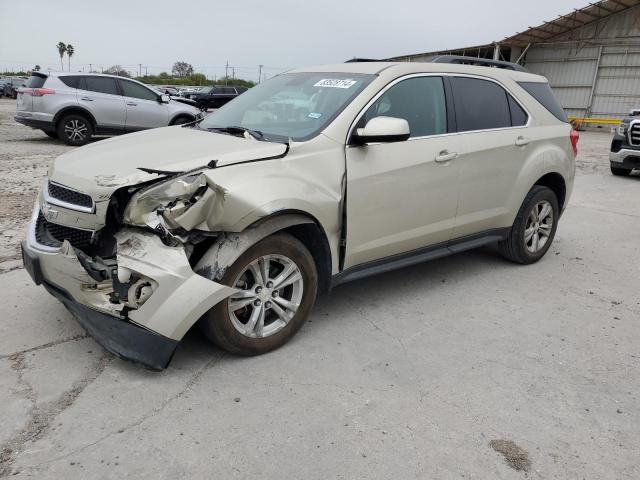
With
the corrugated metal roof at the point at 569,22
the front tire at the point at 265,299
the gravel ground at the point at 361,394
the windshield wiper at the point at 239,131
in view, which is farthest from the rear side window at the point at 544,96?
the corrugated metal roof at the point at 569,22

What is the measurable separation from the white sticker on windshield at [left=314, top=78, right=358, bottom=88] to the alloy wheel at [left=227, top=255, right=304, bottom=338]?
1417 mm

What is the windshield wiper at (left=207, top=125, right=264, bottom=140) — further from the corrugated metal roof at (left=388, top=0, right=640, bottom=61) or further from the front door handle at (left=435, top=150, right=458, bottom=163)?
the corrugated metal roof at (left=388, top=0, right=640, bottom=61)

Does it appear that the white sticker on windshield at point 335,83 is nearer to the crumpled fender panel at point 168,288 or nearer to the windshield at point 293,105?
the windshield at point 293,105

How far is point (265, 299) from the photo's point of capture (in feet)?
10.6

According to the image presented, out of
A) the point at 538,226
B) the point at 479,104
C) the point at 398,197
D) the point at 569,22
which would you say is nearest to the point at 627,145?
the point at 538,226

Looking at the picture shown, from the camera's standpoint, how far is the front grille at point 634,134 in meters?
10.6

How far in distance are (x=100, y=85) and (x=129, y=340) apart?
36.1ft

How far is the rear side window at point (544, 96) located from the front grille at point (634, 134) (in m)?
6.60

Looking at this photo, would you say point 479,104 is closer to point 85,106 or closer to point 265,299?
point 265,299

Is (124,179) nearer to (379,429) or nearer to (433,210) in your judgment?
(379,429)

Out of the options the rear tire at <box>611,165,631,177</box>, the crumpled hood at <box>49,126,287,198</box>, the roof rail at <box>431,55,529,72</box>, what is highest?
the roof rail at <box>431,55,529,72</box>

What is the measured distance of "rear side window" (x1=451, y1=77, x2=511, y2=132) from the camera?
4297mm

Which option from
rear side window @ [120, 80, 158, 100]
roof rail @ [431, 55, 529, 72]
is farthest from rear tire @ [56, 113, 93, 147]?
roof rail @ [431, 55, 529, 72]

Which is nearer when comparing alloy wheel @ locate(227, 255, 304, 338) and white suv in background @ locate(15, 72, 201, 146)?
alloy wheel @ locate(227, 255, 304, 338)
